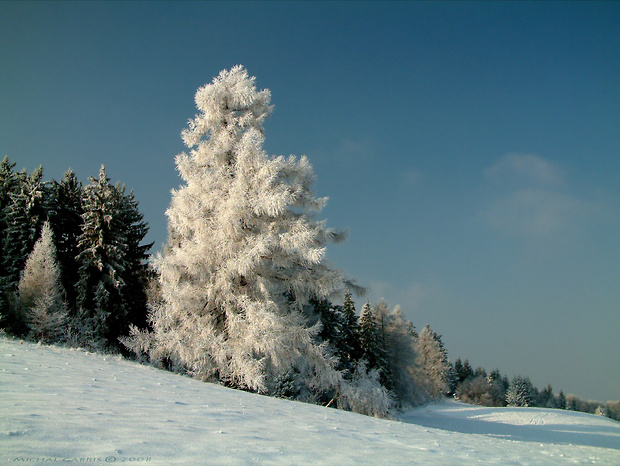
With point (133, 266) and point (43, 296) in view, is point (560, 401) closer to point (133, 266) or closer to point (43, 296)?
point (133, 266)

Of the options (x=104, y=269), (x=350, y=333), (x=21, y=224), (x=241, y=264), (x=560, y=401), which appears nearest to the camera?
(x=241, y=264)

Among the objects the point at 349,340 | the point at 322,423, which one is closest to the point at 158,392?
the point at 322,423

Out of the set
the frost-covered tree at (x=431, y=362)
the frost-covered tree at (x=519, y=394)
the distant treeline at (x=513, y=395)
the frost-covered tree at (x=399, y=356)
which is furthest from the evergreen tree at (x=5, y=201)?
the frost-covered tree at (x=519, y=394)

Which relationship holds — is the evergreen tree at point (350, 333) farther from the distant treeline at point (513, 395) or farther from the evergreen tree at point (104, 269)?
the distant treeline at point (513, 395)

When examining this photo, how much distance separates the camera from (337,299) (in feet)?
53.0

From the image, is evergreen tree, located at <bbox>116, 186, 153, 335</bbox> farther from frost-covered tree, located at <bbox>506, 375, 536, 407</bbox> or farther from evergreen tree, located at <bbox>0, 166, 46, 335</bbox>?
frost-covered tree, located at <bbox>506, 375, 536, 407</bbox>

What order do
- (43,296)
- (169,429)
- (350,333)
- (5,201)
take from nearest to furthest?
(169,429), (43,296), (5,201), (350,333)

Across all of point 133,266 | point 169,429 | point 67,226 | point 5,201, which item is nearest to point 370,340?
point 133,266

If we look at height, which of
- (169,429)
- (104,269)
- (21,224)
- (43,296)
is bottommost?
(169,429)

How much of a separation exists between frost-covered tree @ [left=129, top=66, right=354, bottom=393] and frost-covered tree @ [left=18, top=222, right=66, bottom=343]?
9.93 metres

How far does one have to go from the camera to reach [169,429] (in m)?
5.91

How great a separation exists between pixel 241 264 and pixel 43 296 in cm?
1683

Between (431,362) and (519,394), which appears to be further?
(519,394)

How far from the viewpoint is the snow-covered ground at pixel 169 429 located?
4750 mm
